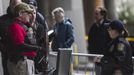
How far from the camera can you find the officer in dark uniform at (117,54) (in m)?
9.08

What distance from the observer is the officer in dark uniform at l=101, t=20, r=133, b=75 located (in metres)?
9.08

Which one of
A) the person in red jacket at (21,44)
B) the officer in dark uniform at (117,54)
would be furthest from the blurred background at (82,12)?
the person in red jacket at (21,44)

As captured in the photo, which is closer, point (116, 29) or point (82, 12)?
point (116, 29)

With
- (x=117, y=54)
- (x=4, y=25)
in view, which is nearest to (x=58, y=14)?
(x=4, y=25)

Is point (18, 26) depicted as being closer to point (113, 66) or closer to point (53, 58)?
point (113, 66)

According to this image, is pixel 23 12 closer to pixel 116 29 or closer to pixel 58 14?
pixel 116 29

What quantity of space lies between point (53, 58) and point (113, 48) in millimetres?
2254

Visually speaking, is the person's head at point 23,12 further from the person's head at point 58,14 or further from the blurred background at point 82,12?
the blurred background at point 82,12

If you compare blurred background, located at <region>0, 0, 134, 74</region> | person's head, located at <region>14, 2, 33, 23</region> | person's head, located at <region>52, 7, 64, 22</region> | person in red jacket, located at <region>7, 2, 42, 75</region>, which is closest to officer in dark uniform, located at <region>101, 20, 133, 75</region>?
person in red jacket, located at <region>7, 2, 42, 75</region>

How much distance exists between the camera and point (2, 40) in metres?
9.66

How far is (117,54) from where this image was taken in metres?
9.09

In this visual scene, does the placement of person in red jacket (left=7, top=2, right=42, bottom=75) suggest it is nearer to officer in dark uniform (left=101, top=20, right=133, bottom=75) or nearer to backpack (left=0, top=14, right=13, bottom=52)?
backpack (left=0, top=14, right=13, bottom=52)

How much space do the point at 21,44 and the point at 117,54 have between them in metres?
1.47

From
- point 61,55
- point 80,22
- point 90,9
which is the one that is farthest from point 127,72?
point 90,9
